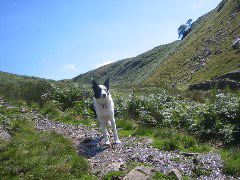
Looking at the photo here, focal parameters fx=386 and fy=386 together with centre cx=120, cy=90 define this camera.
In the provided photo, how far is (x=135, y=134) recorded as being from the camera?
18312mm

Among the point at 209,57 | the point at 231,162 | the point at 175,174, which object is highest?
the point at 209,57

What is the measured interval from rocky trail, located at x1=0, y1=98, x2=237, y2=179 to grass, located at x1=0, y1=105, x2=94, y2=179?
0.64m

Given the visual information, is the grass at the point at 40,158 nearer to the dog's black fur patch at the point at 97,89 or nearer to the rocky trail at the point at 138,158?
the rocky trail at the point at 138,158

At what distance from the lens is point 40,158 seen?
14.0 m

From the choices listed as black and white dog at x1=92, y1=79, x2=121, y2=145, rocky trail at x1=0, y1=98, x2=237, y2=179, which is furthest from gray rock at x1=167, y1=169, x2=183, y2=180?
black and white dog at x1=92, y1=79, x2=121, y2=145

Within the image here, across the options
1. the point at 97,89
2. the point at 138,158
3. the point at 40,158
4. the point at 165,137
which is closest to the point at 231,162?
the point at 138,158

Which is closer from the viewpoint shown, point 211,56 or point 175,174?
point 175,174

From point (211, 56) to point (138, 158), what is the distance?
72172mm

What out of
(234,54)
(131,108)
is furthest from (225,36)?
(131,108)

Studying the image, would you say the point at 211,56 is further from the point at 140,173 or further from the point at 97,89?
the point at 140,173

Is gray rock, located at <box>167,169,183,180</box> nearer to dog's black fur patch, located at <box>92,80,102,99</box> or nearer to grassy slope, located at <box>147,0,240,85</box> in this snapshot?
dog's black fur patch, located at <box>92,80,102,99</box>

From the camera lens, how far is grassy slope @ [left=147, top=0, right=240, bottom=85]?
234 feet

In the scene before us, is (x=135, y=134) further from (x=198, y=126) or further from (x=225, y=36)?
(x=225, y=36)

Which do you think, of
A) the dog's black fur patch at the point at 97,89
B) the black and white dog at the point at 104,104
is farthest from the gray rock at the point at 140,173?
the dog's black fur patch at the point at 97,89
